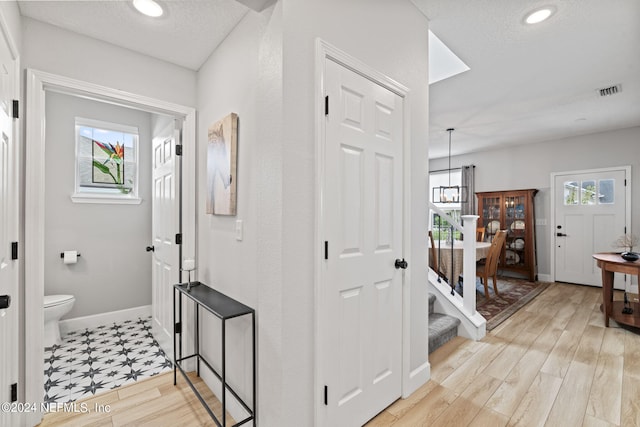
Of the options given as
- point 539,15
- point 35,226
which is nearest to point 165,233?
point 35,226

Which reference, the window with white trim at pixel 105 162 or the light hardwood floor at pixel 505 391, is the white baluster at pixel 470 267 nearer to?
the light hardwood floor at pixel 505 391

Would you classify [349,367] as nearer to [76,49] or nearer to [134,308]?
[76,49]

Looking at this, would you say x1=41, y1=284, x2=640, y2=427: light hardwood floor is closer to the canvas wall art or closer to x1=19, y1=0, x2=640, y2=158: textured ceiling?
the canvas wall art

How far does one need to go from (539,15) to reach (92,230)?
457 centimetres

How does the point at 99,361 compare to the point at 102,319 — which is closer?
the point at 99,361

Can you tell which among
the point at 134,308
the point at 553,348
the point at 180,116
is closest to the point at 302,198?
the point at 180,116

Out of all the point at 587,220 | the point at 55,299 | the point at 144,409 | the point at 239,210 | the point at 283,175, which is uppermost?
the point at 283,175

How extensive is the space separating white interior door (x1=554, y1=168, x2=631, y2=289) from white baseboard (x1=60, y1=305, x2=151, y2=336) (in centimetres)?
688

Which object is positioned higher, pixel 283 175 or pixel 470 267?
pixel 283 175

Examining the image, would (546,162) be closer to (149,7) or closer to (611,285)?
(611,285)

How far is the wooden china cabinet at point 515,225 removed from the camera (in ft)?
18.2

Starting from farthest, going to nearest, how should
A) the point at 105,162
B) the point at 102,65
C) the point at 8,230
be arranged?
the point at 105,162, the point at 102,65, the point at 8,230

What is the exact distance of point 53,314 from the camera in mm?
2709

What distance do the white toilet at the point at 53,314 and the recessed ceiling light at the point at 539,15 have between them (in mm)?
4608
